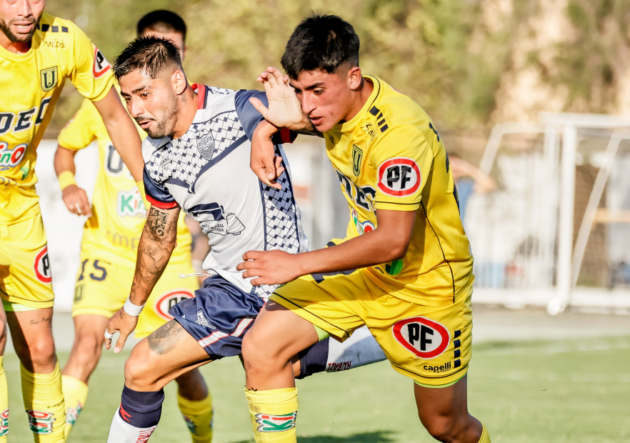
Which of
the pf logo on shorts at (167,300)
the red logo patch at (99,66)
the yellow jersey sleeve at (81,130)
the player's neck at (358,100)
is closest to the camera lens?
the player's neck at (358,100)

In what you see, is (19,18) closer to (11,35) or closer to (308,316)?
(11,35)

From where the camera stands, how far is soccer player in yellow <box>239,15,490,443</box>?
329 cm

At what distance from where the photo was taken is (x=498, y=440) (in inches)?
219

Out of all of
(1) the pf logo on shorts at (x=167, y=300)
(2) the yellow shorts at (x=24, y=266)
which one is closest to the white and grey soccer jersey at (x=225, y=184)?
(2) the yellow shorts at (x=24, y=266)

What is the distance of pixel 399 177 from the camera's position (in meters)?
3.29

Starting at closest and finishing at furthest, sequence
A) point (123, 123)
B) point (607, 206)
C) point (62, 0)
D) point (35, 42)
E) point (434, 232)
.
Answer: point (434, 232)
point (35, 42)
point (123, 123)
point (607, 206)
point (62, 0)

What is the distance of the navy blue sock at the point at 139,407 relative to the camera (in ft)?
12.6

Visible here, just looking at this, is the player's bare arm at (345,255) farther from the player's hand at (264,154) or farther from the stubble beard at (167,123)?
the stubble beard at (167,123)

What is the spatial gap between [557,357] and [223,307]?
644 cm

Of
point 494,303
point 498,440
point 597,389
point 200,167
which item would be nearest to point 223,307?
point 200,167

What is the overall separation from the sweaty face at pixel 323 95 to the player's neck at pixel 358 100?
0.04 meters

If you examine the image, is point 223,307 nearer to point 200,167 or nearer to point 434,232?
point 200,167

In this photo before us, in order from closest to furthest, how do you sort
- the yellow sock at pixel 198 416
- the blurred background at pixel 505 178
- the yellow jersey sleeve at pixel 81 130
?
the yellow sock at pixel 198 416
the yellow jersey sleeve at pixel 81 130
the blurred background at pixel 505 178

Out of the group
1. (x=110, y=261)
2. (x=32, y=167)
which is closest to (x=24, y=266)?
(x=32, y=167)
